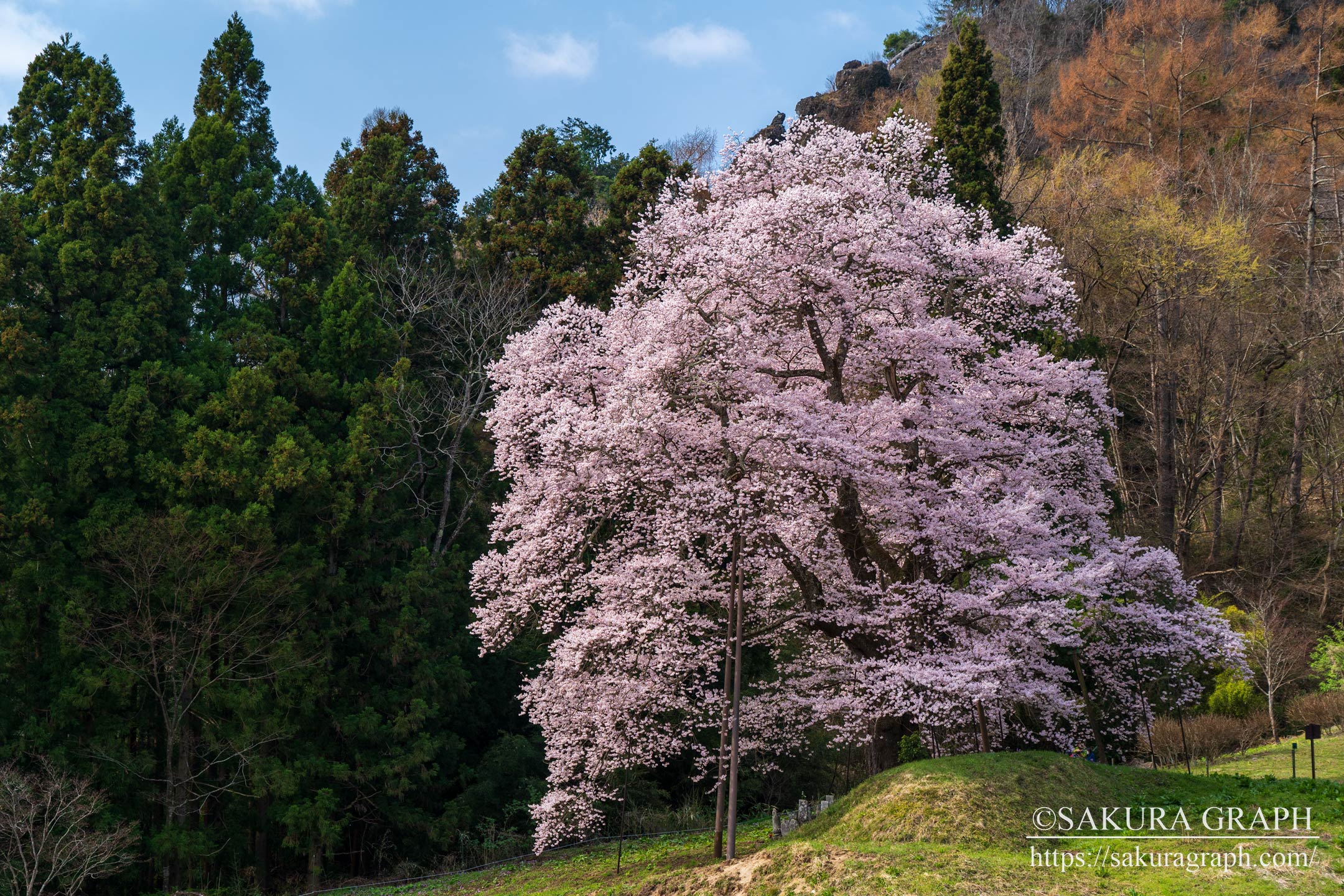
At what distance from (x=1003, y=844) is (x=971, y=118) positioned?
23.2 meters

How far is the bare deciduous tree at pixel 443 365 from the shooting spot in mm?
26875

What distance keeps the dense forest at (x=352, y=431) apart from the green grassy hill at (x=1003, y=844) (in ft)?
15.0

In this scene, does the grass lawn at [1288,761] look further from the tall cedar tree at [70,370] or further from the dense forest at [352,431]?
the tall cedar tree at [70,370]

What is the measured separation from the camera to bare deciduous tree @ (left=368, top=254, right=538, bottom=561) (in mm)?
26875

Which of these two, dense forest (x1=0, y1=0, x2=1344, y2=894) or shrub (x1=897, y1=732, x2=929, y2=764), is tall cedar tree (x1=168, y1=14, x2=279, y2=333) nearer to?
dense forest (x1=0, y1=0, x2=1344, y2=894)

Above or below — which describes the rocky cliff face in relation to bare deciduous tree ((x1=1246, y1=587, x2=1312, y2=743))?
above

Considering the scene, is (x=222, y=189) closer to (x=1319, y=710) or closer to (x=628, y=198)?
(x=628, y=198)

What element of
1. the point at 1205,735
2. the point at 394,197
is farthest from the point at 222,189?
the point at 1205,735

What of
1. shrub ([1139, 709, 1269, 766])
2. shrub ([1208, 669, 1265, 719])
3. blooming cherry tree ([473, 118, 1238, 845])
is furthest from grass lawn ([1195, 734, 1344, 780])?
blooming cherry tree ([473, 118, 1238, 845])

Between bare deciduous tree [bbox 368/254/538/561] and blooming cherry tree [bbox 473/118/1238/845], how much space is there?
27.9 feet

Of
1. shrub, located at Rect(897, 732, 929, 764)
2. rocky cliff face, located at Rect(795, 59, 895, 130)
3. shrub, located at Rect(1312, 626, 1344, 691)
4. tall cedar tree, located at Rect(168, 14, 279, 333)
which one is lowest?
shrub, located at Rect(897, 732, 929, 764)

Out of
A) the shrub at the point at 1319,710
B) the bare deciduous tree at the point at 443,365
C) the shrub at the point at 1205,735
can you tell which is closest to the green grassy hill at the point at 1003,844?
the shrub at the point at 1205,735

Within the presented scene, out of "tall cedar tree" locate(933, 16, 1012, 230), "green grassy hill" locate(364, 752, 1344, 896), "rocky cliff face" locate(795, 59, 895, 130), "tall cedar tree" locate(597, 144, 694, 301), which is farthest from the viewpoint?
"rocky cliff face" locate(795, 59, 895, 130)

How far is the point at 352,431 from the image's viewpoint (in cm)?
2439
